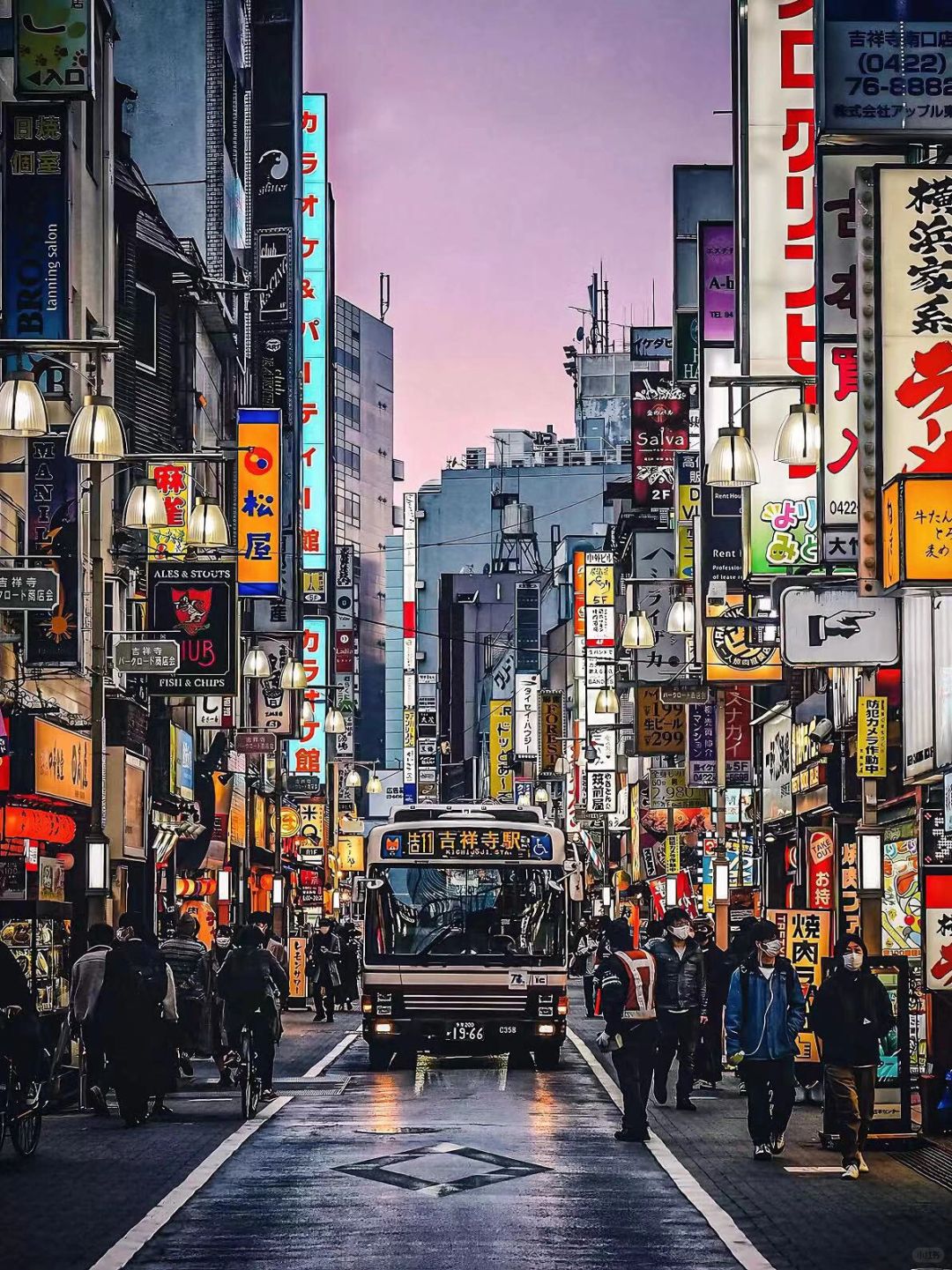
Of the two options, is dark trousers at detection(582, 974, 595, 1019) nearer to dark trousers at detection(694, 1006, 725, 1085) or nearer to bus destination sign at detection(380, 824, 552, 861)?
bus destination sign at detection(380, 824, 552, 861)

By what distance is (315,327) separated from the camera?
70.9 metres

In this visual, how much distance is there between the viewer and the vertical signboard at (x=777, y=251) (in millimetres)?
24547

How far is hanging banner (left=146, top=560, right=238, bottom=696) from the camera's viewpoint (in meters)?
33.3

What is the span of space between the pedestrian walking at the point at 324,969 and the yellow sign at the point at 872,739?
1692 cm

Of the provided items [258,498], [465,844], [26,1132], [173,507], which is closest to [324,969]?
A: [258,498]

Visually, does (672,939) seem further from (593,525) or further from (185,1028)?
(593,525)

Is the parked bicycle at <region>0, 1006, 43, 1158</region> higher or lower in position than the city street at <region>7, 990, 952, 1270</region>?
higher

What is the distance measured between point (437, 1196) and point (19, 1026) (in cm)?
395

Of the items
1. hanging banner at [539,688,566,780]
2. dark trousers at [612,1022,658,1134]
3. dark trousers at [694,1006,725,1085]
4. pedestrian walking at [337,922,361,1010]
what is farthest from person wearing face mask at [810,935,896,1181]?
hanging banner at [539,688,566,780]

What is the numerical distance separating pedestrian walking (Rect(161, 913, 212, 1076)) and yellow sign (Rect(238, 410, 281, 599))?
22208mm

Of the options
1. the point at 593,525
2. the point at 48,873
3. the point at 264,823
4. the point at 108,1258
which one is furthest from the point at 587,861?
the point at 108,1258

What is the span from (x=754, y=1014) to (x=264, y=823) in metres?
49.1

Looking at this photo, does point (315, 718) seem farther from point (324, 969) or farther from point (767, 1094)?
point (767, 1094)

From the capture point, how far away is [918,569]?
15648 millimetres
